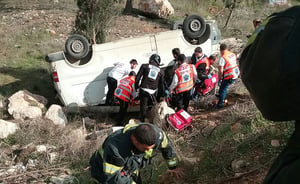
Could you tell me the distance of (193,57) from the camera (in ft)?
20.6

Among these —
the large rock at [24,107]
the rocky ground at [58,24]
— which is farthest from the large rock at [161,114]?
the rocky ground at [58,24]

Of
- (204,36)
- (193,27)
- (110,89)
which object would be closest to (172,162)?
(110,89)

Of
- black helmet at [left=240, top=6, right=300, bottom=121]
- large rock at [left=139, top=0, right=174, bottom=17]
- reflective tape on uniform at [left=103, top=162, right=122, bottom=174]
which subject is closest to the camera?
black helmet at [left=240, top=6, right=300, bottom=121]

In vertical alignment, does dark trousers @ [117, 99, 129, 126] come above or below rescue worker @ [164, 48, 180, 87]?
below

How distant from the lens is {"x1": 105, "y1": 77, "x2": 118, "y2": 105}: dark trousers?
19.6 feet

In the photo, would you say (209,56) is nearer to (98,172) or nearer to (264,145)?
(264,145)

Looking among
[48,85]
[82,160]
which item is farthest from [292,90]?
[48,85]

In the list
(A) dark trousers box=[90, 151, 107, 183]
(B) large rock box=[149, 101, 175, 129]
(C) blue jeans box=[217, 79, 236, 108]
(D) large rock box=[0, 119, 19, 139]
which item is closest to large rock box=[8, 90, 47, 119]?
(D) large rock box=[0, 119, 19, 139]

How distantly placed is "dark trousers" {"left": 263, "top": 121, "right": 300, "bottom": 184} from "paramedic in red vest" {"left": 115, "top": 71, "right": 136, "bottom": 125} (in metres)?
4.90

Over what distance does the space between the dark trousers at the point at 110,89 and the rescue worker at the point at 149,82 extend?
0.45 metres

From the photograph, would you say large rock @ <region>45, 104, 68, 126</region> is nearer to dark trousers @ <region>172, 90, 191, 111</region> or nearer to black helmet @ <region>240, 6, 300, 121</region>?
dark trousers @ <region>172, 90, 191, 111</region>

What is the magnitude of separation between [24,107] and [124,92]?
221cm

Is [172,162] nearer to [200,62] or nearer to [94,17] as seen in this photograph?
[200,62]

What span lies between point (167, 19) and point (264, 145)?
1207cm
